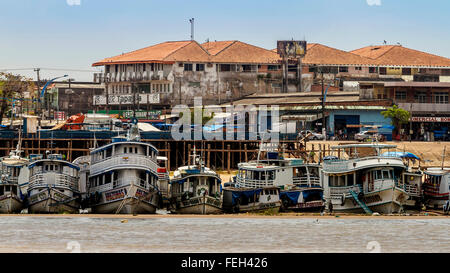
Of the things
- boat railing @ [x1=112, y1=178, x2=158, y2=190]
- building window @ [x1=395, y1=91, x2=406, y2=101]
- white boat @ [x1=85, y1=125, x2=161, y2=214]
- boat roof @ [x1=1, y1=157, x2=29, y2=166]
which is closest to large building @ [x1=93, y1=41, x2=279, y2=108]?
building window @ [x1=395, y1=91, x2=406, y2=101]

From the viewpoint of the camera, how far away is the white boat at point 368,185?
149 ft

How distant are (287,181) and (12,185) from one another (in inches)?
626

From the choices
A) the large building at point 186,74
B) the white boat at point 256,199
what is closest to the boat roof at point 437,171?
the white boat at point 256,199

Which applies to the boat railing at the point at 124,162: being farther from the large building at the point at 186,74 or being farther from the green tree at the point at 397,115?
the large building at the point at 186,74

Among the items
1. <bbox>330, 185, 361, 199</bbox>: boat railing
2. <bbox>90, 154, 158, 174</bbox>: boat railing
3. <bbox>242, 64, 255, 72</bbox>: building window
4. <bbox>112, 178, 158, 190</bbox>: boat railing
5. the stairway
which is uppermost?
<bbox>242, 64, 255, 72</bbox>: building window

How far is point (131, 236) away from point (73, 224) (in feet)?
18.7

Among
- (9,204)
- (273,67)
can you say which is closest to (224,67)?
(273,67)

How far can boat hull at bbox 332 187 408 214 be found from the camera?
45406mm

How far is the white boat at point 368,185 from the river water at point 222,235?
4.61 ft

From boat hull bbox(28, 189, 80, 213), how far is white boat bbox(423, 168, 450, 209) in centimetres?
2137

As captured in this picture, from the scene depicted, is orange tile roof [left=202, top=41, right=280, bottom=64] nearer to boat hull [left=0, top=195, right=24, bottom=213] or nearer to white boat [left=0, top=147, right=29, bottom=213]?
white boat [left=0, top=147, right=29, bottom=213]
